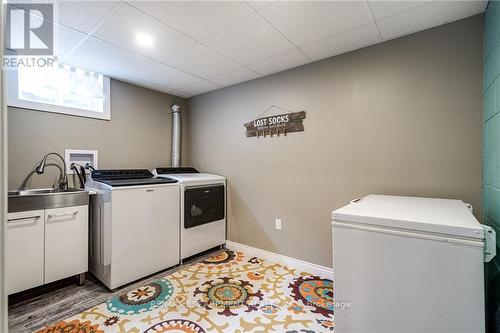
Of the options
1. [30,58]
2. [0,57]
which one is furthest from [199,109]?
[0,57]

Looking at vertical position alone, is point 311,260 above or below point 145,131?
below

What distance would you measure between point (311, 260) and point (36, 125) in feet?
10.4

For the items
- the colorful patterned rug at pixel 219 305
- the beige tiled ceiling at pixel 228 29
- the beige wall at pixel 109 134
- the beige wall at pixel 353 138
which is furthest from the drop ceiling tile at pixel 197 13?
the colorful patterned rug at pixel 219 305

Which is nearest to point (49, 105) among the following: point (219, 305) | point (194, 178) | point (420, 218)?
point (194, 178)

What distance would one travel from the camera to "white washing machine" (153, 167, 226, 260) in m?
2.68

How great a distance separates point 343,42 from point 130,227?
105 inches

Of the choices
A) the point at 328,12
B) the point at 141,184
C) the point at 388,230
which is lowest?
the point at 388,230

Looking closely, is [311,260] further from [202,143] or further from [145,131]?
[145,131]

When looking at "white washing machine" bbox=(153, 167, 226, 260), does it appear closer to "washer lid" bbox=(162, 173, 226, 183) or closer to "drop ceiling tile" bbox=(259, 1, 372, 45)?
"washer lid" bbox=(162, 173, 226, 183)

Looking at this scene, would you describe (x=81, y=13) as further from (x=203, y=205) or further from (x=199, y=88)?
(x=203, y=205)

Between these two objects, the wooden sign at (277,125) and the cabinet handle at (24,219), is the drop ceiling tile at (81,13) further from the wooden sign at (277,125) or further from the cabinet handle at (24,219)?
the wooden sign at (277,125)

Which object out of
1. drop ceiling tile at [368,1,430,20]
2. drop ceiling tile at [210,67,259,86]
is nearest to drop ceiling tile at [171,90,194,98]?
drop ceiling tile at [210,67,259,86]

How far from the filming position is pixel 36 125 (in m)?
2.28

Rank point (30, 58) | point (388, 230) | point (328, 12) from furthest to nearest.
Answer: point (30, 58) < point (328, 12) < point (388, 230)
